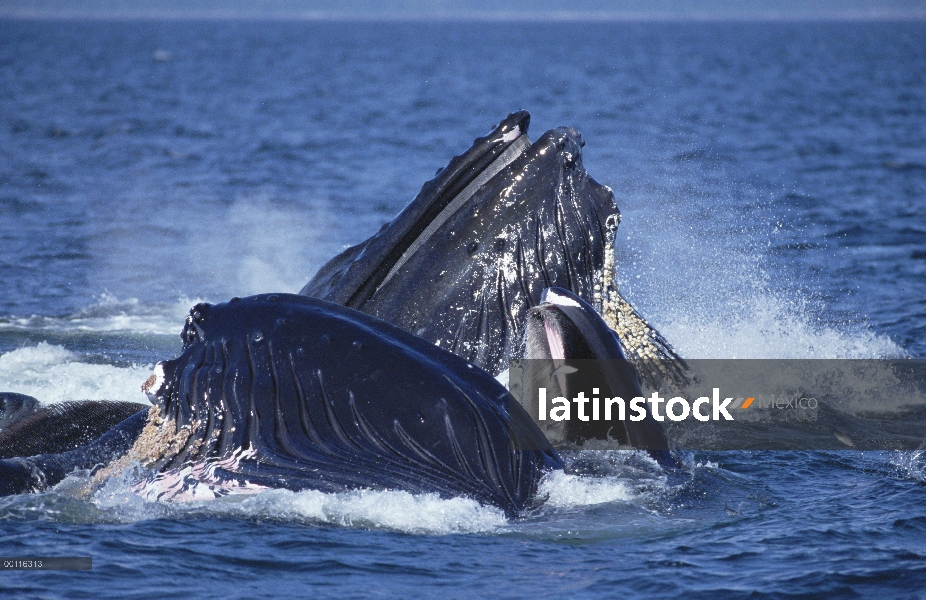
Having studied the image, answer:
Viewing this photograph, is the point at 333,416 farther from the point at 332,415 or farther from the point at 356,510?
the point at 356,510

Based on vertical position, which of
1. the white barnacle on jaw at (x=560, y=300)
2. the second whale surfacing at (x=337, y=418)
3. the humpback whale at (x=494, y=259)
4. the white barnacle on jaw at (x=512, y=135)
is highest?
the white barnacle on jaw at (x=512, y=135)

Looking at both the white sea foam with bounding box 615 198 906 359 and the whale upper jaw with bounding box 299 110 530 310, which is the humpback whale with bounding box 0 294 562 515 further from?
the white sea foam with bounding box 615 198 906 359

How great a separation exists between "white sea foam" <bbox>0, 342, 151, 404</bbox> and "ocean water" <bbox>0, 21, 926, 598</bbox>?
4cm

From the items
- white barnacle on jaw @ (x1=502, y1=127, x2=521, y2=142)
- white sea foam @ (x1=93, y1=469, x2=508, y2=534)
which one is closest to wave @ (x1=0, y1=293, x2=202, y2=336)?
white barnacle on jaw @ (x1=502, y1=127, x2=521, y2=142)

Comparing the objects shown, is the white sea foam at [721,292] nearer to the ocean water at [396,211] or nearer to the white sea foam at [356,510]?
the ocean water at [396,211]

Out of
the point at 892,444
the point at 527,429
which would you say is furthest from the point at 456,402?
the point at 892,444

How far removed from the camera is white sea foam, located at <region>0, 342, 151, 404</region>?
10273 millimetres

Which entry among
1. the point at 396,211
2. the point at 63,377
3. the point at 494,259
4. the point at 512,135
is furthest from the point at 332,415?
the point at 396,211

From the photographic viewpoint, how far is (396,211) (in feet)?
72.3

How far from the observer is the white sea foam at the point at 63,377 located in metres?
10.3

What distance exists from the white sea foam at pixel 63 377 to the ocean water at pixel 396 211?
1.5 inches

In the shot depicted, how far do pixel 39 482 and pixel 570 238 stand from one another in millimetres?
3524

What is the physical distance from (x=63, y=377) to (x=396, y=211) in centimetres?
1172

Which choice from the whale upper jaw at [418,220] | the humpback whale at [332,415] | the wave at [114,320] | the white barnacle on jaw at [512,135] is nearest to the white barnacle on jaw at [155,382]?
the humpback whale at [332,415]
